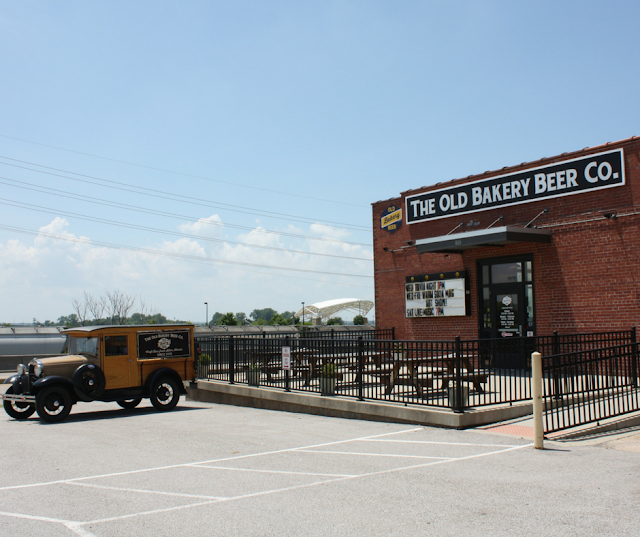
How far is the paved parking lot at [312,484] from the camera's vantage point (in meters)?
5.34

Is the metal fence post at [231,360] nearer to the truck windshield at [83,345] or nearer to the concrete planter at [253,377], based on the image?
the concrete planter at [253,377]

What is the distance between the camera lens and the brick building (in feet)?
49.3

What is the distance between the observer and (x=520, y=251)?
17.1 m

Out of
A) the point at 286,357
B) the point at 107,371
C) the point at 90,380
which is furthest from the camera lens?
the point at 286,357

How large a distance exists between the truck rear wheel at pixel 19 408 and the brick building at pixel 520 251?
1131 cm

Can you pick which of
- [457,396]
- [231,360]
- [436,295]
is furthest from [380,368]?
[436,295]

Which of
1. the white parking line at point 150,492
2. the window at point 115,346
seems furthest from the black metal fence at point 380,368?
the white parking line at point 150,492

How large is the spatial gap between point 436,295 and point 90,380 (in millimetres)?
10863

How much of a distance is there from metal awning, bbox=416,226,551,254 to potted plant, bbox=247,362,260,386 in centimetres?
637

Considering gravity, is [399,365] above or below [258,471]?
above

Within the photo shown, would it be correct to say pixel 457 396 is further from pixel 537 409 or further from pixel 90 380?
pixel 90 380

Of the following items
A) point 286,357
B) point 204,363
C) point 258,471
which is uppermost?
point 286,357

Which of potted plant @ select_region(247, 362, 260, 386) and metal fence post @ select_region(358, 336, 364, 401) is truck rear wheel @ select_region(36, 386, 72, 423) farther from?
metal fence post @ select_region(358, 336, 364, 401)

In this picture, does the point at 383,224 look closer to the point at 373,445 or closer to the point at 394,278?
the point at 394,278
